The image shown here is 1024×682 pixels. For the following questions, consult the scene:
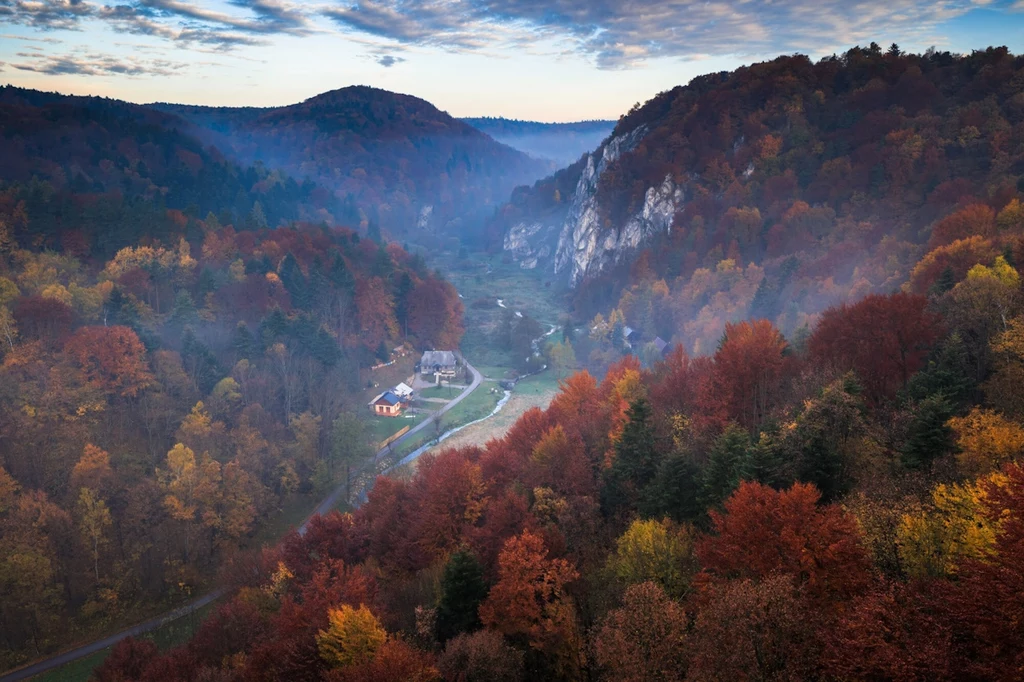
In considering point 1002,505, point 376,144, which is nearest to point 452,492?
point 1002,505

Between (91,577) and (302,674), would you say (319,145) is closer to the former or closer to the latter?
(91,577)

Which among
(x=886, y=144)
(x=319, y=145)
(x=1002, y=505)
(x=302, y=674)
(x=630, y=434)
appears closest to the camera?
(x=1002, y=505)

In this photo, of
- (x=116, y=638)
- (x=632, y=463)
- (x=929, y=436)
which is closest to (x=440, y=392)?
(x=116, y=638)

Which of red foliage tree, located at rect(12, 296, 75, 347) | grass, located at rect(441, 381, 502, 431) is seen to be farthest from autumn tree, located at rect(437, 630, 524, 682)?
red foliage tree, located at rect(12, 296, 75, 347)

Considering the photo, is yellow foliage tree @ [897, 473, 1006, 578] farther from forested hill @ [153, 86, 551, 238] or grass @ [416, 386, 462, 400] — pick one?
forested hill @ [153, 86, 551, 238]

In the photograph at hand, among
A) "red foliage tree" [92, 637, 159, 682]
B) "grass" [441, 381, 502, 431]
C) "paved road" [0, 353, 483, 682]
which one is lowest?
"paved road" [0, 353, 483, 682]
